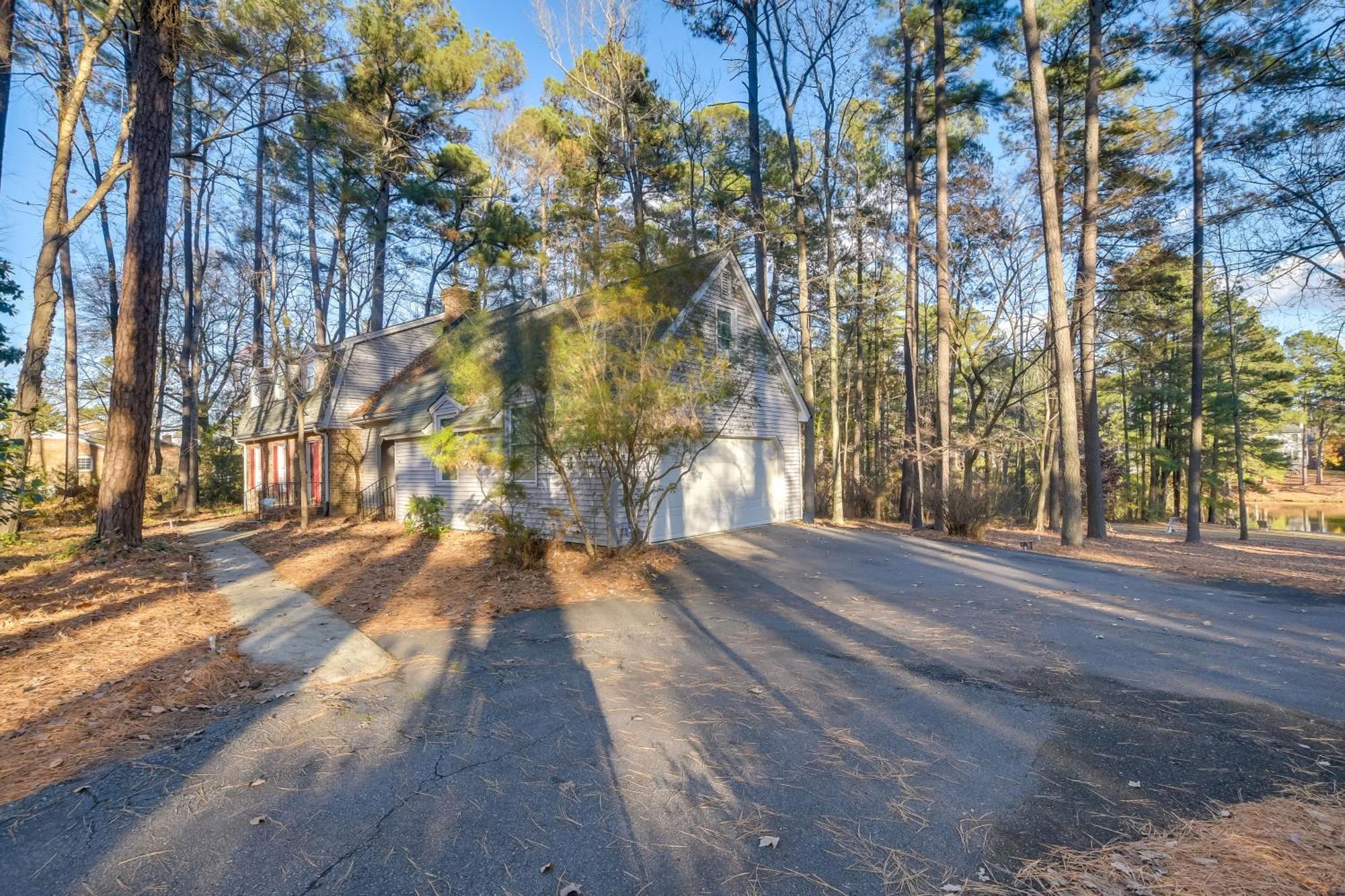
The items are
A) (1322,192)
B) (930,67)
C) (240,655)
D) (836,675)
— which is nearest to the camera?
(836,675)

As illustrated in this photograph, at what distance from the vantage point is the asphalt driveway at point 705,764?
85.5 inches

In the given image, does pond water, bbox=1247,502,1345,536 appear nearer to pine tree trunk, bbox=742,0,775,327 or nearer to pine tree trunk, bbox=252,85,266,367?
pine tree trunk, bbox=742,0,775,327

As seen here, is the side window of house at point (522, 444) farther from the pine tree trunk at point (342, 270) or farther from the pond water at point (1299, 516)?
the pond water at point (1299, 516)

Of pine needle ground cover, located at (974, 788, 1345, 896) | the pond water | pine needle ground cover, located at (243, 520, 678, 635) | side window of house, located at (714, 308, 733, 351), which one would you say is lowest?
the pond water

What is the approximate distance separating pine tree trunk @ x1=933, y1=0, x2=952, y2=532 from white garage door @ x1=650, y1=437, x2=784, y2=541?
397cm

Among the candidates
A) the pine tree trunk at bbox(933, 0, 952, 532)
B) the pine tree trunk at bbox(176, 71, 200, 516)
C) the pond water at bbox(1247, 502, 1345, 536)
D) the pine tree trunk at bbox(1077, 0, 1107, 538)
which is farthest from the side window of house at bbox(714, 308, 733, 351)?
the pond water at bbox(1247, 502, 1345, 536)

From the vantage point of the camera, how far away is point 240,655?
4621 millimetres

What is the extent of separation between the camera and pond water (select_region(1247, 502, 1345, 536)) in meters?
29.2

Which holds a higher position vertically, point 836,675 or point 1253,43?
point 1253,43

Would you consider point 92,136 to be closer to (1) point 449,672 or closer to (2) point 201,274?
(2) point 201,274

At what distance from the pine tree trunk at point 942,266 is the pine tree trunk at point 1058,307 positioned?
2.10 meters

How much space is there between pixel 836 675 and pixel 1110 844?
2.06m

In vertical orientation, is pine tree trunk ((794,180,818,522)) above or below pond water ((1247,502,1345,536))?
above

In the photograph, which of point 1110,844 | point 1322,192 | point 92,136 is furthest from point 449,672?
point 92,136
